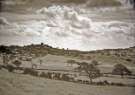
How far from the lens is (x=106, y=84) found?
2.00m

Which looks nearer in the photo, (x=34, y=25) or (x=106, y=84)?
(x=106, y=84)

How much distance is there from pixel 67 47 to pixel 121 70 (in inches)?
19.5

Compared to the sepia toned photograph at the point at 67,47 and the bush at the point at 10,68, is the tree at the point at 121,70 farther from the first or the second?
the bush at the point at 10,68

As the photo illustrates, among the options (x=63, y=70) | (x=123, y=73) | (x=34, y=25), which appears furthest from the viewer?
(x=34, y=25)

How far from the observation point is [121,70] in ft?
6.49

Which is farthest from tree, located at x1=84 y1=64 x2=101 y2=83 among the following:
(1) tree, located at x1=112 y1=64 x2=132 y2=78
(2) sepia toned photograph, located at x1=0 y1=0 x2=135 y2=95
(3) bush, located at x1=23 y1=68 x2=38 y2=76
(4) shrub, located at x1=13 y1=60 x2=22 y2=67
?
(4) shrub, located at x1=13 y1=60 x2=22 y2=67

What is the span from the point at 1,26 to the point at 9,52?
0.27m

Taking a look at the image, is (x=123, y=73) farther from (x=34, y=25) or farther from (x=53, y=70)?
(x=34, y=25)

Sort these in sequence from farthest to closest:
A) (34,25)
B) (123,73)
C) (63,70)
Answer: (34,25) < (63,70) < (123,73)

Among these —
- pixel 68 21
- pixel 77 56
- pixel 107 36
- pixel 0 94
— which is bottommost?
pixel 0 94

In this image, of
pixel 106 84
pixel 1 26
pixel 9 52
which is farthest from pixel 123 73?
pixel 1 26

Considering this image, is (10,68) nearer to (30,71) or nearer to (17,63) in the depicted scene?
(17,63)

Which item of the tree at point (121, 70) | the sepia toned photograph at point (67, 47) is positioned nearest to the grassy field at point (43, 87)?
the sepia toned photograph at point (67, 47)

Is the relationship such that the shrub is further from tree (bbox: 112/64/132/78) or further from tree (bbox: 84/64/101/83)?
tree (bbox: 112/64/132/78)
